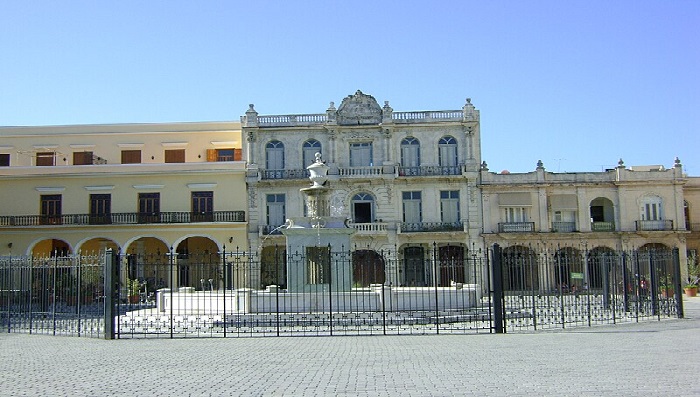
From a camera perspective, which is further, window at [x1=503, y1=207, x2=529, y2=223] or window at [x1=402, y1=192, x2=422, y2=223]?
window at [x1=503, y1=207, x2=529, y2=223]

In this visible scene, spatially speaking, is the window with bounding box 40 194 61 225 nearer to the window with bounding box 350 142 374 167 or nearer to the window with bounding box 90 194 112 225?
the window with bounding box 90 194 112 225

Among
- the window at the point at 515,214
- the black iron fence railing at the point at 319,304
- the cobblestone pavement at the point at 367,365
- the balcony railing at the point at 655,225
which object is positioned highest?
the window at the point at 515,214

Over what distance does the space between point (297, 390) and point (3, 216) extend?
123ft

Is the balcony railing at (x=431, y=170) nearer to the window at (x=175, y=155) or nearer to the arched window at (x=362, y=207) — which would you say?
the arched window at (x=362, y=207)

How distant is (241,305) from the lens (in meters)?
23.4

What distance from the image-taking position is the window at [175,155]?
46.2 m

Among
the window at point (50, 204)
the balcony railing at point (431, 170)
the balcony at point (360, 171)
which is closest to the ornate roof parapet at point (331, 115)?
the balcony at point (360, 171)

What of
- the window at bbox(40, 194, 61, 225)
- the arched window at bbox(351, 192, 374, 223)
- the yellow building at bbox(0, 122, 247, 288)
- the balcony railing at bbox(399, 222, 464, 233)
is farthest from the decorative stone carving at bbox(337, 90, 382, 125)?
the window at bbox(40, 194, 61, 225)

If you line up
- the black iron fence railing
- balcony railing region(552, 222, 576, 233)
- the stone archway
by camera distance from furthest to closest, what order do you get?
balcony railing region(552, 222, 576, 233) → the stone archway → the black iron fence railing

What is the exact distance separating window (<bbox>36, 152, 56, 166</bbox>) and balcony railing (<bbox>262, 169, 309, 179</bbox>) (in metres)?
13.1

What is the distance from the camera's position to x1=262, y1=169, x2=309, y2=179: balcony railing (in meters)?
43.8

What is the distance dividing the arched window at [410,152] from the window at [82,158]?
18.7m

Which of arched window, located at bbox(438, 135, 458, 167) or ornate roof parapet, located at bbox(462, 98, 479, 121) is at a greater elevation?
ornate roof parapet, located at bbox(462, 98, 479, 121)

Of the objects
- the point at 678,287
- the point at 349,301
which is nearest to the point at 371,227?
the point at 349,301
